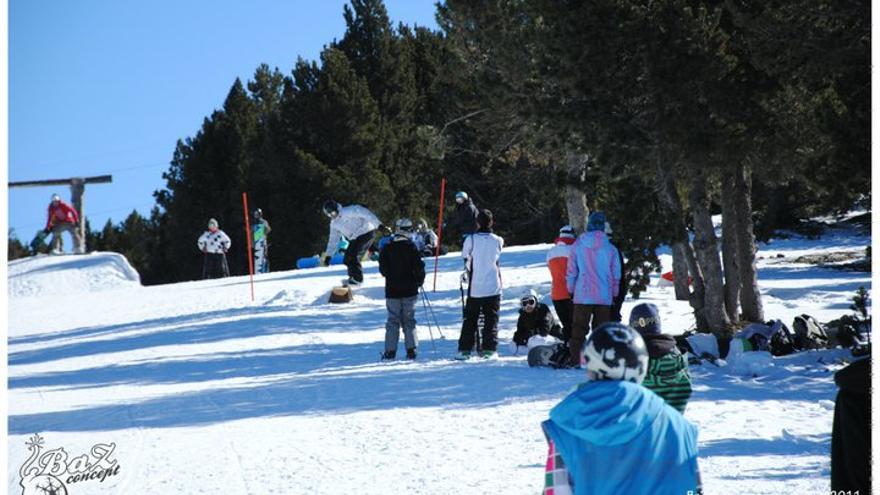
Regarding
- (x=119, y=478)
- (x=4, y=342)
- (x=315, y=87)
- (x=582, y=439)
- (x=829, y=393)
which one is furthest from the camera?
(x=315, y=87)

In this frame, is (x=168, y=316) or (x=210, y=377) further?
(x=168, y=316)

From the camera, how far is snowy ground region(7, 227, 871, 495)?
8109mm

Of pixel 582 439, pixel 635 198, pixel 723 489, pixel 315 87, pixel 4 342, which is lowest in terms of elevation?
pixel 723 489

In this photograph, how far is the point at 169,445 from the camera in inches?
368

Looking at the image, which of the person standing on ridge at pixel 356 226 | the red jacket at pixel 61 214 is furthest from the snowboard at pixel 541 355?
the red jacket at pixel 61 214

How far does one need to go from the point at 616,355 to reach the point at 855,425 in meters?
1.28

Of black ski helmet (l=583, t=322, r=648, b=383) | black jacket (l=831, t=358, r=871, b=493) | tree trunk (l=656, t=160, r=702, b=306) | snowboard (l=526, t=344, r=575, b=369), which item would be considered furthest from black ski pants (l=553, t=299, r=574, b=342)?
black ski helmet (l=583, t=322, r=648, b=383)

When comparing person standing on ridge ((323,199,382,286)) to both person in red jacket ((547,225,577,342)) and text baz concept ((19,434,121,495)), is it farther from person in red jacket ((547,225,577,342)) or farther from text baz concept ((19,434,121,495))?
text baz concept ((19,434,121,495))

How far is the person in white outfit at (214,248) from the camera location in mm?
31516

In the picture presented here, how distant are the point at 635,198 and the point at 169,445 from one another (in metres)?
8.74

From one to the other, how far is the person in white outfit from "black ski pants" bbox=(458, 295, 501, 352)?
1728 cm

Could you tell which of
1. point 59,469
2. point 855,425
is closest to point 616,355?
point 855,425

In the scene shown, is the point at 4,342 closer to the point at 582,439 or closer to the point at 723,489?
the point at 582,439

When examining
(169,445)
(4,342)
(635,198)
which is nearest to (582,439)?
(4,342)
